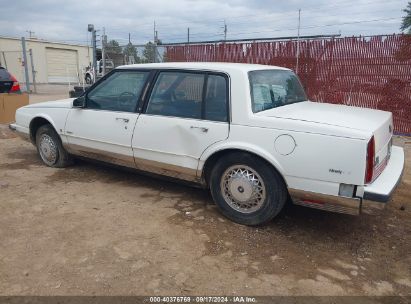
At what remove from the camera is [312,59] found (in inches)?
362

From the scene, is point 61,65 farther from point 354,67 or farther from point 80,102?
point 80,102

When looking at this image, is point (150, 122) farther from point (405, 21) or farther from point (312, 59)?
point (405, 21)

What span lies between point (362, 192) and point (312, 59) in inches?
268

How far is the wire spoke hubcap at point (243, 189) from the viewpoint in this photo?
363 cm

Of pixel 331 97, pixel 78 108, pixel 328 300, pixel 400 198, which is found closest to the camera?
pixel 328 300

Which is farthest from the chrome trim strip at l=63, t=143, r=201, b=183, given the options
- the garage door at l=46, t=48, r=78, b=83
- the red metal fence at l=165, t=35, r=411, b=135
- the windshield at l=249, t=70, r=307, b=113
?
the garage door at l=46, t=48, r=78, b=83

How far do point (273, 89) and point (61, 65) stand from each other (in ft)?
111

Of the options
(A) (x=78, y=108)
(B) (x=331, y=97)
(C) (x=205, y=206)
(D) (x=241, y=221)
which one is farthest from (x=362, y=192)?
(B) (x=331, y=97)

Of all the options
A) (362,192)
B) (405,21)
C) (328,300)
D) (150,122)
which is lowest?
(328,300)

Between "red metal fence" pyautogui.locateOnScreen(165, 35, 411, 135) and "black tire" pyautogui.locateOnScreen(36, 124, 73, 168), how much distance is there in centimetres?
613

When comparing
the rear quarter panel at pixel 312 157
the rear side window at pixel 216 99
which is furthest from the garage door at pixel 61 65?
the rear quarter panel at pixel 312 157

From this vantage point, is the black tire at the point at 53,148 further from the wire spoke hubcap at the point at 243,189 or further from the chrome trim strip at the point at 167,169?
the wire spoke hubcap at the point at 243,189

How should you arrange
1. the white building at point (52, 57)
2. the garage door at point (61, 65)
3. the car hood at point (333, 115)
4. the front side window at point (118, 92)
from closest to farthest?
the car hood at point (333, 115)
the front side window at point (118, 92)
the white building at point (52, 57)
the garage door at point (61, 65)

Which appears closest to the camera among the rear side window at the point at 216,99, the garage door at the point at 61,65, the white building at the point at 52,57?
the rear side window at the point at 216,99
